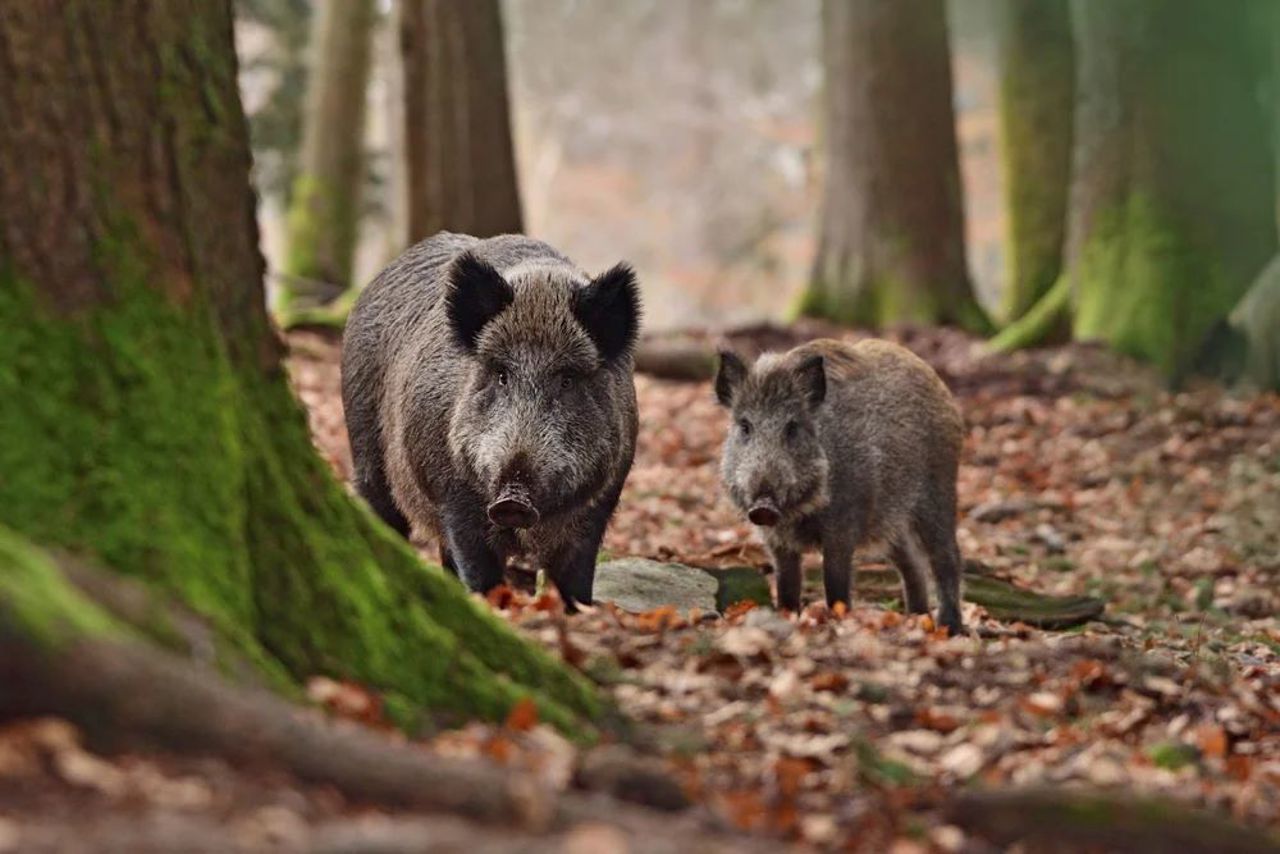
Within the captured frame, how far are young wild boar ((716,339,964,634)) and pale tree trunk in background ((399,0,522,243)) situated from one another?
9.83 metres

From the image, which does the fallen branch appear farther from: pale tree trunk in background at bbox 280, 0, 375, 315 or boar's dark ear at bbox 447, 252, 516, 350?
boar's dark ear at bbox 447, 252, 516, 350

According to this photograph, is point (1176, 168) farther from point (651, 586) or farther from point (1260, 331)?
point (651, 586)

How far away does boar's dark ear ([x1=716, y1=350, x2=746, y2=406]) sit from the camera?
1009cm

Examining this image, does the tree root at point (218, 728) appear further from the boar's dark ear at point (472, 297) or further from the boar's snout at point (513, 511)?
the boar's dark ear at point (472, 297)

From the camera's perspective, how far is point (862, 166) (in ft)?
71.5

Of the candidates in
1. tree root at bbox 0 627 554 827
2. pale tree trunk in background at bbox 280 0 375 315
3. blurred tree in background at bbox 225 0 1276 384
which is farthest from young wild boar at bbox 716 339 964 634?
pale tree trunk in background at bbox 280 0 375 315

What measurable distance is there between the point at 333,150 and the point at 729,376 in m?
16.6

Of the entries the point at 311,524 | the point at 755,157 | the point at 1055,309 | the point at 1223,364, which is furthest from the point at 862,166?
the point at 755,157

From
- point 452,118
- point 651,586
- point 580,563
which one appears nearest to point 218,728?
point 580,563

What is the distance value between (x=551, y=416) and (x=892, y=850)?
154 inches

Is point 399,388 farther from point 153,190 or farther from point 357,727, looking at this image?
point 357,727

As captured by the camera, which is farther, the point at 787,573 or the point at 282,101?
the point at 282,101

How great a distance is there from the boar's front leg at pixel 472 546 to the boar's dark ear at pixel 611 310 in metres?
0.97

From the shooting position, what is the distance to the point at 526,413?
27.4 feet
